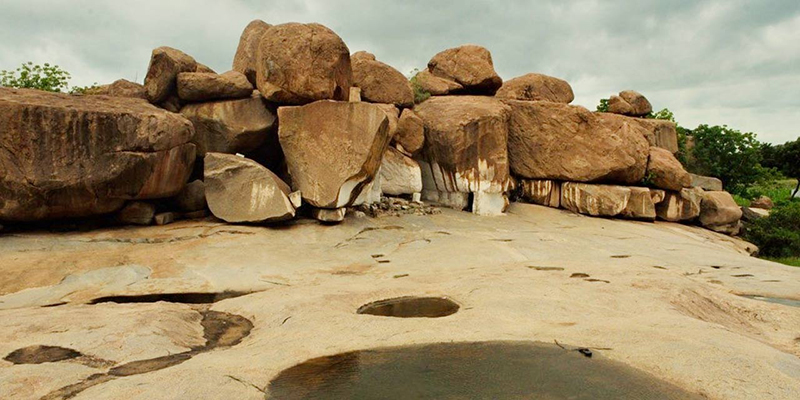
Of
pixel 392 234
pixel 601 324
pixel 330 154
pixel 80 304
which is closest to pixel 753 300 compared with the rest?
pixel 601 324

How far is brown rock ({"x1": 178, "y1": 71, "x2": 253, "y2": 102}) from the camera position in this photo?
14328 millimetres

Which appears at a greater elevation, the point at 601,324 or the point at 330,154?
the point at 330,154

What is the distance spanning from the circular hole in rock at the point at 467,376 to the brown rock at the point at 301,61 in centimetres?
944

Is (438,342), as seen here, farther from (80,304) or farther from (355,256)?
(355,256)

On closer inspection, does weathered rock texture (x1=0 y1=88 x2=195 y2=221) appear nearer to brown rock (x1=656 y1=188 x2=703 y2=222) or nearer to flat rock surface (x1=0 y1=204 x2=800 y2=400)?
flat rock surface (x1=0 y1=204 x2=800 y2=400)

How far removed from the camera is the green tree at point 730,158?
26.9m

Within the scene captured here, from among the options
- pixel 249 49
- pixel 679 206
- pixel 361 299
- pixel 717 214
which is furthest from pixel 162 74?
pixel 717 214

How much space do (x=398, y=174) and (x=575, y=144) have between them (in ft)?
20.0

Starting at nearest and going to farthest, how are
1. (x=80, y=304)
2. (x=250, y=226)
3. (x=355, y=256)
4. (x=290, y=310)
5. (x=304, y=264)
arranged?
(x=290, y=310) → (x=80, y=304) → (x=304, y=264) → (x=355, y=256) → (x=250, y=226)

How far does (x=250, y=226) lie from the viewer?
496 inches

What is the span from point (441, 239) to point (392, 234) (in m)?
1.22

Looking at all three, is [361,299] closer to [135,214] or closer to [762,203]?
[135,214]

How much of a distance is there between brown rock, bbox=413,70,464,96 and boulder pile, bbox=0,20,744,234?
0.06m

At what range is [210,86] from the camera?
1436 cm
